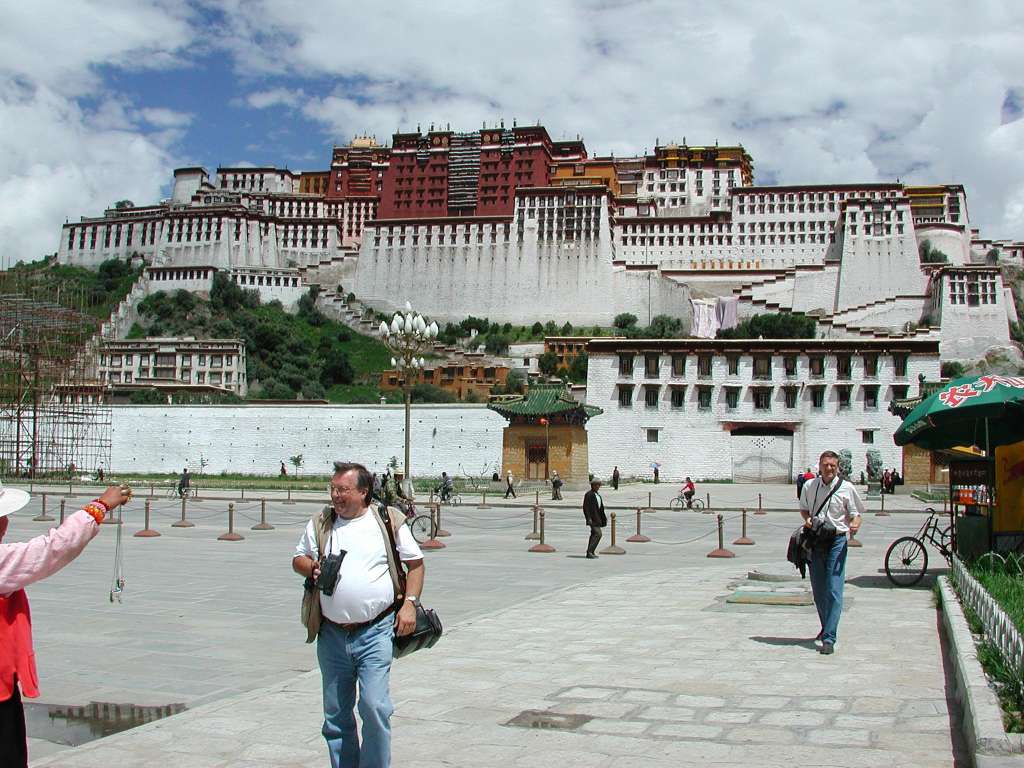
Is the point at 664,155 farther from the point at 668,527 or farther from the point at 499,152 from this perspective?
the point at 668,527

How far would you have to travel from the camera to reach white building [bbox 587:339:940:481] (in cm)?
4369

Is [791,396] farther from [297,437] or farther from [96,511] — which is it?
[96,511]

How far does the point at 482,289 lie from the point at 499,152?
49.8ft

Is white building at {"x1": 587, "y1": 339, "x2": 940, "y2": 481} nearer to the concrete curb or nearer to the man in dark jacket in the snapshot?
the man in dark jacket

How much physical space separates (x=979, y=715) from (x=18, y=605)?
3894 mm

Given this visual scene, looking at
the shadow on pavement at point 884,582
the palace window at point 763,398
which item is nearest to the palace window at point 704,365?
the palace window at point 763,398

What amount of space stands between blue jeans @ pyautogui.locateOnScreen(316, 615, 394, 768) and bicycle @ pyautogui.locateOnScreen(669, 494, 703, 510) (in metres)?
23.4

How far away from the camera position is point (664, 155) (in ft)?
323

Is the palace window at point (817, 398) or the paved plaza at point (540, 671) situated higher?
the palace window at point (817, 398)

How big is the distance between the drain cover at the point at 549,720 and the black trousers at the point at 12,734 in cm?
263

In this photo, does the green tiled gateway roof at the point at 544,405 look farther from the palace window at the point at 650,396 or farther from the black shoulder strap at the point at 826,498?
the black shoulder strap at the point at 826,498

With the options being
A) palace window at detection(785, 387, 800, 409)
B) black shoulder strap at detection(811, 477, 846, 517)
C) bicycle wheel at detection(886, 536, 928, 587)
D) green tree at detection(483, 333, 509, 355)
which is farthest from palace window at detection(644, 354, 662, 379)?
black shoulder strap at detection(811, 477, 846, 517)

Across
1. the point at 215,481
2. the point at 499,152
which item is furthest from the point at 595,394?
the point at 499,152

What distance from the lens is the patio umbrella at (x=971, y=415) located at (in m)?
9.98
